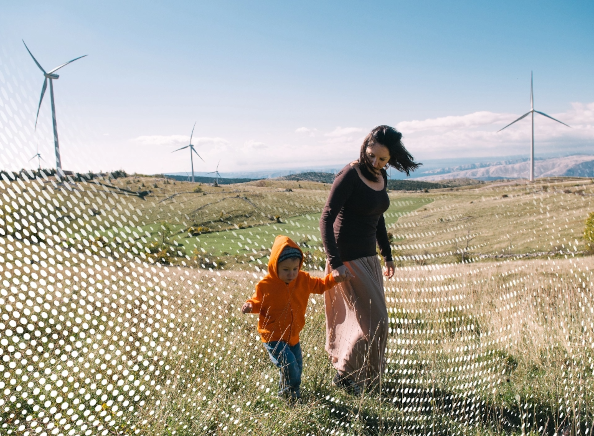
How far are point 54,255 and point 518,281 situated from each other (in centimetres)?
917

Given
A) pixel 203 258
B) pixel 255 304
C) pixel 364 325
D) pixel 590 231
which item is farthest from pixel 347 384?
pixel 590 231

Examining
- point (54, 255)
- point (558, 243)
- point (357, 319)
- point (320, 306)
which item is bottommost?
point (558, 243)

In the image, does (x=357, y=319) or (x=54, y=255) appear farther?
(x=357, y=319)

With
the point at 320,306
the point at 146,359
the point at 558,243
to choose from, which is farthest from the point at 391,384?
the point at 558,243

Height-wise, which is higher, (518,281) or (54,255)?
(54,255)

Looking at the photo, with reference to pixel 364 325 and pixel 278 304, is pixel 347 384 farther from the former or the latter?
pixel 278 304

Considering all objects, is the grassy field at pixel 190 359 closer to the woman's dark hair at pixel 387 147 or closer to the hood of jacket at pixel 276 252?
the hood of jacket at pixel 276 252

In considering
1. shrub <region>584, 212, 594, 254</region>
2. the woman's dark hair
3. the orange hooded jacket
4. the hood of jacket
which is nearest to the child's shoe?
the orange hooded jacket

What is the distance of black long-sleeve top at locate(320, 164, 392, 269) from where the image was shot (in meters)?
3.51

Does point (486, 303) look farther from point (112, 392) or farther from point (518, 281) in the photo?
point (112, 392)

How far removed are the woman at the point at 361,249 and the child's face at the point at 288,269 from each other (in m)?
0.45

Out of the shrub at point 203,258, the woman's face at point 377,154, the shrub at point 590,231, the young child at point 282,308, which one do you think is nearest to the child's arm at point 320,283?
the young child at point 282,308

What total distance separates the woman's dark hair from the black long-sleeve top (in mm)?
166

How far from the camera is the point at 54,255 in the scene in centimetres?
330
